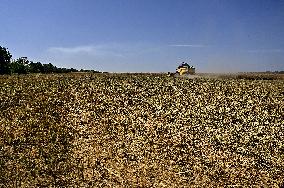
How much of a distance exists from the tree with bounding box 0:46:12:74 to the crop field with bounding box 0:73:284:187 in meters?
52.8

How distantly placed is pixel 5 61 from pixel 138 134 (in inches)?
2924

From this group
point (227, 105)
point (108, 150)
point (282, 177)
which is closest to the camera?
point (282, 177)

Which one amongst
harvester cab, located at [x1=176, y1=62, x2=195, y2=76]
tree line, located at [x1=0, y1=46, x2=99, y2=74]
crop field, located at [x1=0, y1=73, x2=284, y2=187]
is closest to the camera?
crop field, located at [x1=0, y1=73, x2=284, y2=187]

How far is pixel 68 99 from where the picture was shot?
1682 inches

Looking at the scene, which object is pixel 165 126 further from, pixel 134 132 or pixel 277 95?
pixel 277 95

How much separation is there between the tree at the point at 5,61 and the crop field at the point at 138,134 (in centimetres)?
5277

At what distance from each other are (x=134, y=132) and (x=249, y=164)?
10324 millimetres

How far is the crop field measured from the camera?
29.8 meters

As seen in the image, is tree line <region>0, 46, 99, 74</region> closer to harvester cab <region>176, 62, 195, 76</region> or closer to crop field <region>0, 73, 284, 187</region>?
harvester cab <region>176, 62, 195, 76</region>

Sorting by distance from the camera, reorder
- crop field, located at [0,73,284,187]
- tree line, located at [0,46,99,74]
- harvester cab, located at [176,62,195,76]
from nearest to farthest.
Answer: crop field, located at [0,73,284,187] → harvester cab, located at [176,62,195,76] → tree line, located at [0,46,99,74]

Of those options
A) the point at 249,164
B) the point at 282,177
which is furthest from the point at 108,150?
the point at 282,177

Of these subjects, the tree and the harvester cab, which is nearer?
the harvester cab

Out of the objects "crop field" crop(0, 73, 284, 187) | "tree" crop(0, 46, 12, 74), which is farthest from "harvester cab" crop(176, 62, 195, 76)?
"tree" crop(0, 46, 12, 74)

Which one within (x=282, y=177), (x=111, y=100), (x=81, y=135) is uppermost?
(x=111, y=100)
